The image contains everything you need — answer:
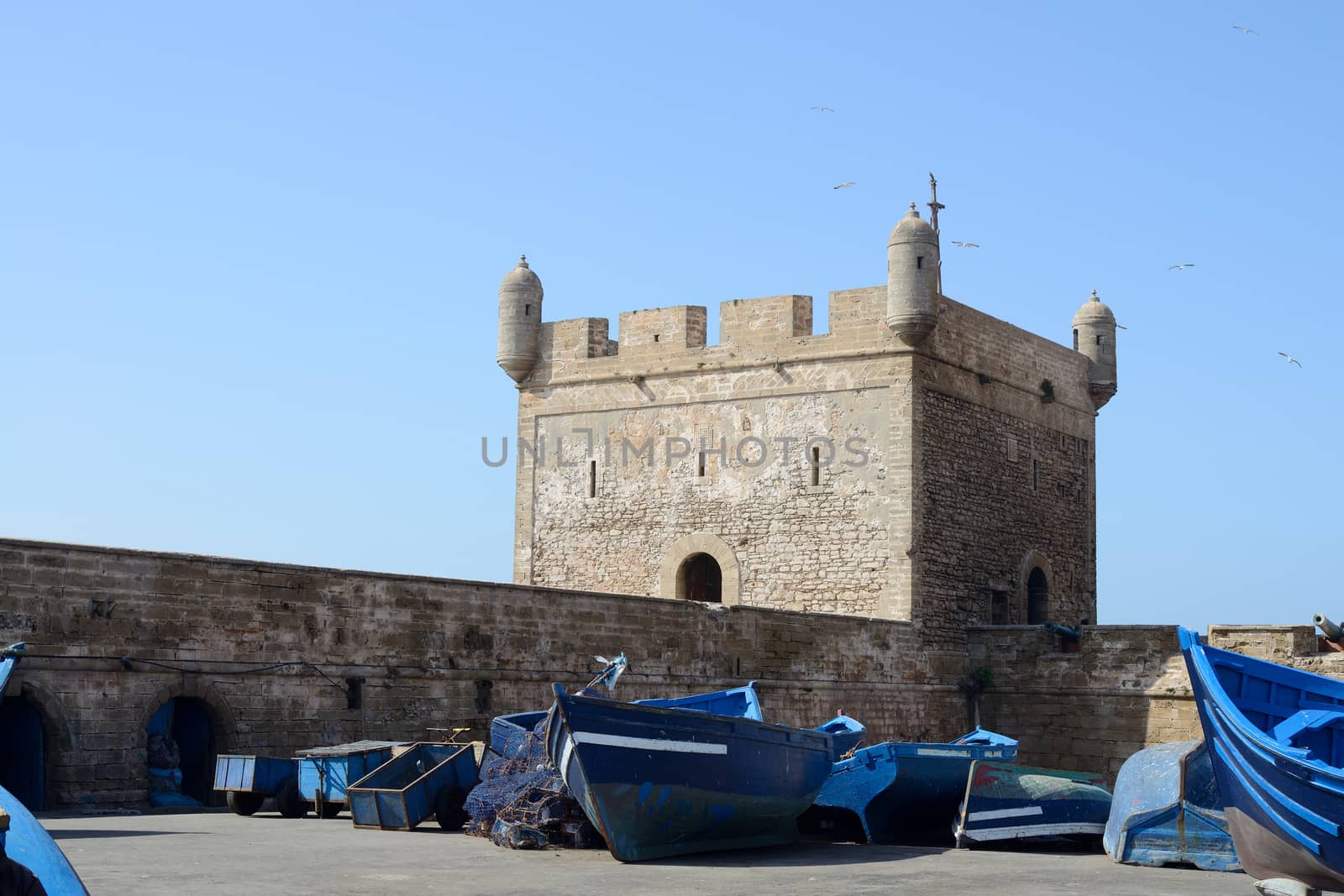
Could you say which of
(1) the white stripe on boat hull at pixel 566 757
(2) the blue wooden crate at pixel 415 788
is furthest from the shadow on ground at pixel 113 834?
(1) the white stripe on boat hull at pixel 566 757

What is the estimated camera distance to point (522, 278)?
2684 cm

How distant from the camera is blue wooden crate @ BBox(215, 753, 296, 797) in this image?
14258 millimetres

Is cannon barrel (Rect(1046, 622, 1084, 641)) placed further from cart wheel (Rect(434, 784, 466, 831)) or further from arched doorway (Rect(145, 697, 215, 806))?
arched doorway (Rect(145, 697, 215, 806))

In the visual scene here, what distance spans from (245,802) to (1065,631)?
13.4 m

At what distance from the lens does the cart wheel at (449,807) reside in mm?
13773

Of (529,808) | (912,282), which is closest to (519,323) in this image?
(912,282)

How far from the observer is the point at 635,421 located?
25766 mm

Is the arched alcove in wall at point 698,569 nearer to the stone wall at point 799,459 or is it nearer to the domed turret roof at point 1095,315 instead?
the stone wall at point 799,459

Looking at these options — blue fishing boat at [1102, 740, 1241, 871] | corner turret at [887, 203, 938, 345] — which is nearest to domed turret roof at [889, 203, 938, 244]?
corner turret at [887, 203, 938, 345]

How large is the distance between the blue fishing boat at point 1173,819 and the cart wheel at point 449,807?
5280mm

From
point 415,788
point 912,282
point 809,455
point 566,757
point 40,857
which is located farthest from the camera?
point 809,455

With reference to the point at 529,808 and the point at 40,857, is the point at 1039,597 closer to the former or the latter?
the point at 529,808

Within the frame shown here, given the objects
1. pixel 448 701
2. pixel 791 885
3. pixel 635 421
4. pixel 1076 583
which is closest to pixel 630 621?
pixel 448 701

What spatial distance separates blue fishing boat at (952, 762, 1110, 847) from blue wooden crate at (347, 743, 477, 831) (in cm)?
418
